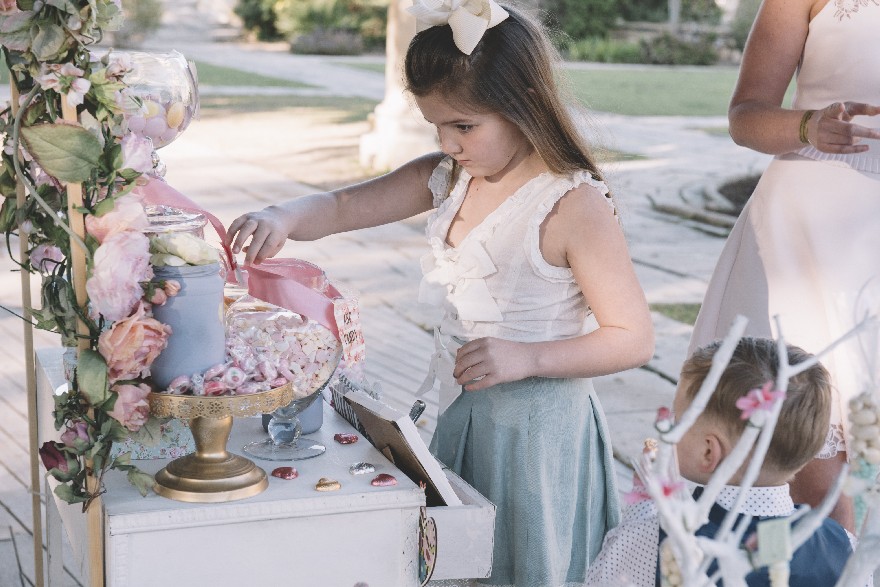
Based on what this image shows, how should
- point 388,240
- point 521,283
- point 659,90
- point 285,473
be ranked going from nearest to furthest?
1. point 285,473
2. point 521,283
3. point 388,240
4. point 659,90

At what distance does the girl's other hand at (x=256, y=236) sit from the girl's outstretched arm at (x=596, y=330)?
410 millimetres

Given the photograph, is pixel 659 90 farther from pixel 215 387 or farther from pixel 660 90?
pixel 215 387

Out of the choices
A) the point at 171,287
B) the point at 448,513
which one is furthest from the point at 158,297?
the point at 448,513

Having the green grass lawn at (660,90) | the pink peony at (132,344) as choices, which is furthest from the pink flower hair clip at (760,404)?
the green grass lawn at (660,90)

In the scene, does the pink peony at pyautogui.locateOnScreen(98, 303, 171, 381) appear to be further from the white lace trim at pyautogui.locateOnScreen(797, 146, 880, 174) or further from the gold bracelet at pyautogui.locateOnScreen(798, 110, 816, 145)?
the white lace trim at pyautogui.locateOnScreen(797, 146, 880, 174)

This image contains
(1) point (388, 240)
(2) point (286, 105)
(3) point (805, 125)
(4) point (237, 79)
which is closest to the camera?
(3) point (805, 125)

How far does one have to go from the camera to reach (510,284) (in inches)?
87.6

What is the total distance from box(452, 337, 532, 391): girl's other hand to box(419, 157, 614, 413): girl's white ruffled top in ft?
0.73

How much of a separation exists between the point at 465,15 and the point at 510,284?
1.66 ft

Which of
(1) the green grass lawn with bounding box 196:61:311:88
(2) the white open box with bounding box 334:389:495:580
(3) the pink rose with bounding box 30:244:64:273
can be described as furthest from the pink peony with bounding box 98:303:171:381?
(1) the green grass lawn with bounding box 196:61:311:88

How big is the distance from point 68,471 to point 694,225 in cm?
747

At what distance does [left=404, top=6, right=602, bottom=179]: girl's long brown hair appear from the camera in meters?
2.11

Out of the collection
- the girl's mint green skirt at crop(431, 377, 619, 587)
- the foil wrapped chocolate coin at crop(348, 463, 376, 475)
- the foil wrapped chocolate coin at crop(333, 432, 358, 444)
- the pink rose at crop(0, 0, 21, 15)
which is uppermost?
the pink rose at crop(0, 0, 21, 15)

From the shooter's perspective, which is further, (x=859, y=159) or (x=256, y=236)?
(x=859, y=159)
